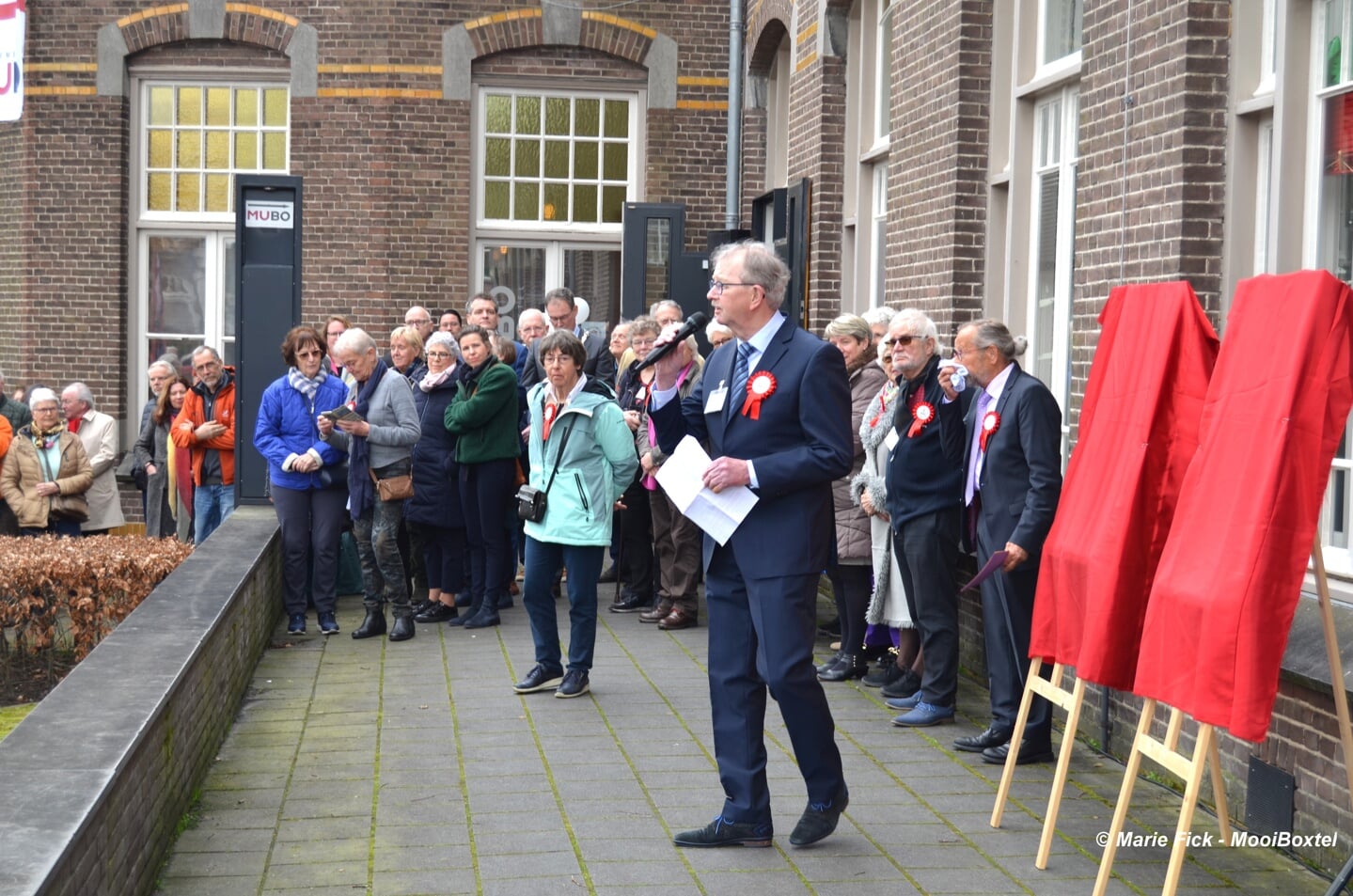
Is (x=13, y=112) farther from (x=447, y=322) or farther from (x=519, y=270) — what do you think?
(x=519, y=270)

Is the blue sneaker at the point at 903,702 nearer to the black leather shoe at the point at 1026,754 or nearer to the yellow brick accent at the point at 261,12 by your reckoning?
the black leather shoe at the point at 1026,754

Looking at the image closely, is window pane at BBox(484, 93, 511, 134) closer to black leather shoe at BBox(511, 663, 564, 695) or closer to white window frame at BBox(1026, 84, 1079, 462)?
white window frame at BBox(1026, 84, 1079, 462)

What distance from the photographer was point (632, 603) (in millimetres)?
10578

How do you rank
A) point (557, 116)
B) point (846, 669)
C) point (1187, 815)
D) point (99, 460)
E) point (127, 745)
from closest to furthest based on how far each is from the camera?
point (1187, 815), point (127, 745), point (846, 669), point (99, 460), point (557, 116)

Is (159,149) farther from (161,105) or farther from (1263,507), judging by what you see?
(1263,507)

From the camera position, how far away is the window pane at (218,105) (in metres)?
16.6

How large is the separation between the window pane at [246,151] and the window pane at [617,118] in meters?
3.67

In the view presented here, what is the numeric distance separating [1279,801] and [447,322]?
26.3ft

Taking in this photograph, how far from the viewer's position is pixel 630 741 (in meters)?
6.87

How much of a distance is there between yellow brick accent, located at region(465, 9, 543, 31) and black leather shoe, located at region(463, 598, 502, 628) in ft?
27.1

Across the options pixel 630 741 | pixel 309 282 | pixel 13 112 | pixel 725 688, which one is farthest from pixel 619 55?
pixel 725 688

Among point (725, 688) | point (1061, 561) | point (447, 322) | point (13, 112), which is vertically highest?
point (13, 112)

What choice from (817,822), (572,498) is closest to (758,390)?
(817,822)

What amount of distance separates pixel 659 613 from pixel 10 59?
5405 millimetres
